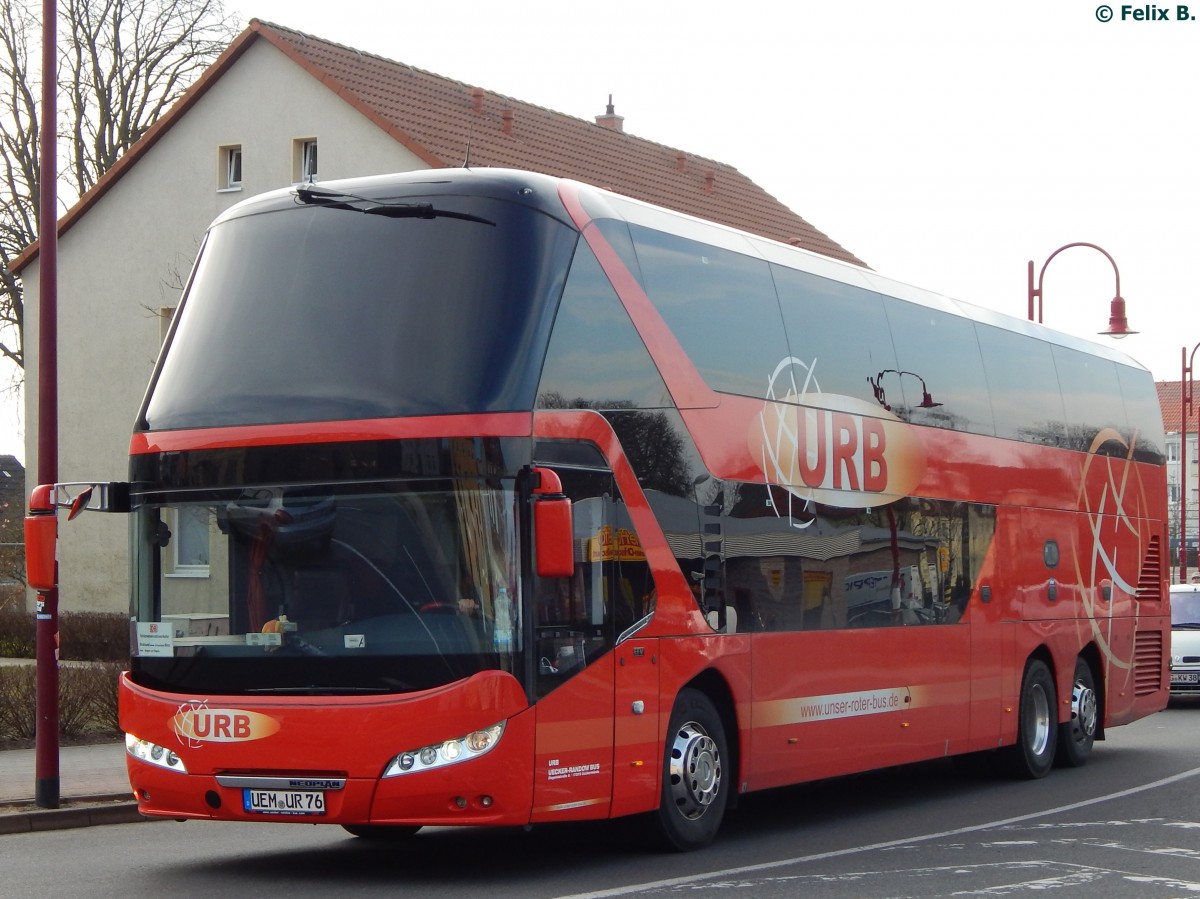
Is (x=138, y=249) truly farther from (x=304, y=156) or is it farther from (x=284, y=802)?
(x=284, y=802)

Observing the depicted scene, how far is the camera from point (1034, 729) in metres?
16.9

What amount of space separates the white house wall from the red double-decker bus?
2141cm

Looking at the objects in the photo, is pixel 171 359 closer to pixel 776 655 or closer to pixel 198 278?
pixel 198 278

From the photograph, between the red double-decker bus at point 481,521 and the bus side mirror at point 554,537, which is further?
the red double-decker bus at point 481,521

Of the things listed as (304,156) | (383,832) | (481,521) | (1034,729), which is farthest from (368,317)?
(304,156)

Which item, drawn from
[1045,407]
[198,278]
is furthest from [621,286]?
[1045,407]

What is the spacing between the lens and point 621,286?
11.0 m

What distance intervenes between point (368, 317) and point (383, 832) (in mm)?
3876

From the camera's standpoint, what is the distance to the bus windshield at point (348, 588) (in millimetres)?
9797

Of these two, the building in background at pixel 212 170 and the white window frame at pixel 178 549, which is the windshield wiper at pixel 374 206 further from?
the building in background at pixel 212 170

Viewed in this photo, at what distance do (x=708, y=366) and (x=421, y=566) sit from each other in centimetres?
287

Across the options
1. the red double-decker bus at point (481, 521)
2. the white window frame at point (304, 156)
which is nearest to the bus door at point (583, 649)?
the red double-decker bus at point (481, 521)

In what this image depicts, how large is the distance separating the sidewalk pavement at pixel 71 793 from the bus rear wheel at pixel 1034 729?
790 cm

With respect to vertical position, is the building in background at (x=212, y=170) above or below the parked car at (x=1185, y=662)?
above
